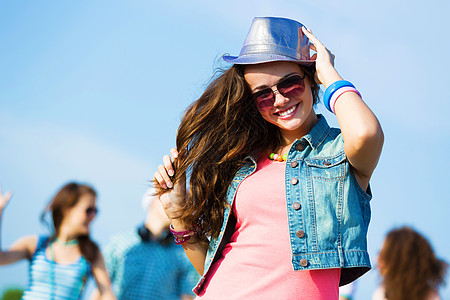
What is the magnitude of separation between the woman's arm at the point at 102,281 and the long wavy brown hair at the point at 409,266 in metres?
2.74

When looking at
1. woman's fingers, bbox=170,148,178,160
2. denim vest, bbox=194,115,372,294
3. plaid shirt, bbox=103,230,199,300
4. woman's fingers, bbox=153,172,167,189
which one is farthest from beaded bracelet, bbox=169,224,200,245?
plaid shirt, bbox=103,230,199,300

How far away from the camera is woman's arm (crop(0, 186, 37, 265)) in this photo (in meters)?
5.54

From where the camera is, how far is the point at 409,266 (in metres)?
6.15

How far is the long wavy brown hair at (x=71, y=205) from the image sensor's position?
233 inches

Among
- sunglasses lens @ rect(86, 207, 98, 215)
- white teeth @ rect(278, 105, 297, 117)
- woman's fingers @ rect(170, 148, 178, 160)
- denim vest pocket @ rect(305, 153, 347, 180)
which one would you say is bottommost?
sunglasses lens @ rect(86, 207, 98, 215)

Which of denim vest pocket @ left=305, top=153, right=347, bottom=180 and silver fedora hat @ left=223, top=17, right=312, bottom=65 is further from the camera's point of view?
silver fedora hat @ left=223, top=17, right=312, bottom=65

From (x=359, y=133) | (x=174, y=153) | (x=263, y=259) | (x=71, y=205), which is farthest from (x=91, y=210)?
(x=359, y=133)

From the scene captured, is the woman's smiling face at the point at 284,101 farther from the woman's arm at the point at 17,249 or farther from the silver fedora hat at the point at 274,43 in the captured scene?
the woman's arm at the point at 17,249

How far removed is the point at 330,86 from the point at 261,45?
0.47 meters

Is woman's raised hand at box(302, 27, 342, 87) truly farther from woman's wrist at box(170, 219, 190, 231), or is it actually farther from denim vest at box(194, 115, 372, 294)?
woman's wrist at box(170, 219, 190, 231)

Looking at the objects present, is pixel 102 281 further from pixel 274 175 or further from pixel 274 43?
pixel 274 43

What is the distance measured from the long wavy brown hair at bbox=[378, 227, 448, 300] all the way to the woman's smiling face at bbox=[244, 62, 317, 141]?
3.52 metres

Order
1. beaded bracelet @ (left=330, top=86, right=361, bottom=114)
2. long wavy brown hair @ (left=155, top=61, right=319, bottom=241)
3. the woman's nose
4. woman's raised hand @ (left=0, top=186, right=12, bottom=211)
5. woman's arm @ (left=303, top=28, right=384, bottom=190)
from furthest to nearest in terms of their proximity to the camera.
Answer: woman's raised hand @ (left=0, top=186, right=12, bottom=211), long wavy brown hair @ (left=155, top=61, right=319, bottom=241), the woman's nose, beaded bracelet @ (left=330, top=86, right=361, bottom=114), woman's arm @ (left=303, top=28, right=384, bottom=190)

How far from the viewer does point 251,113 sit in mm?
3234
